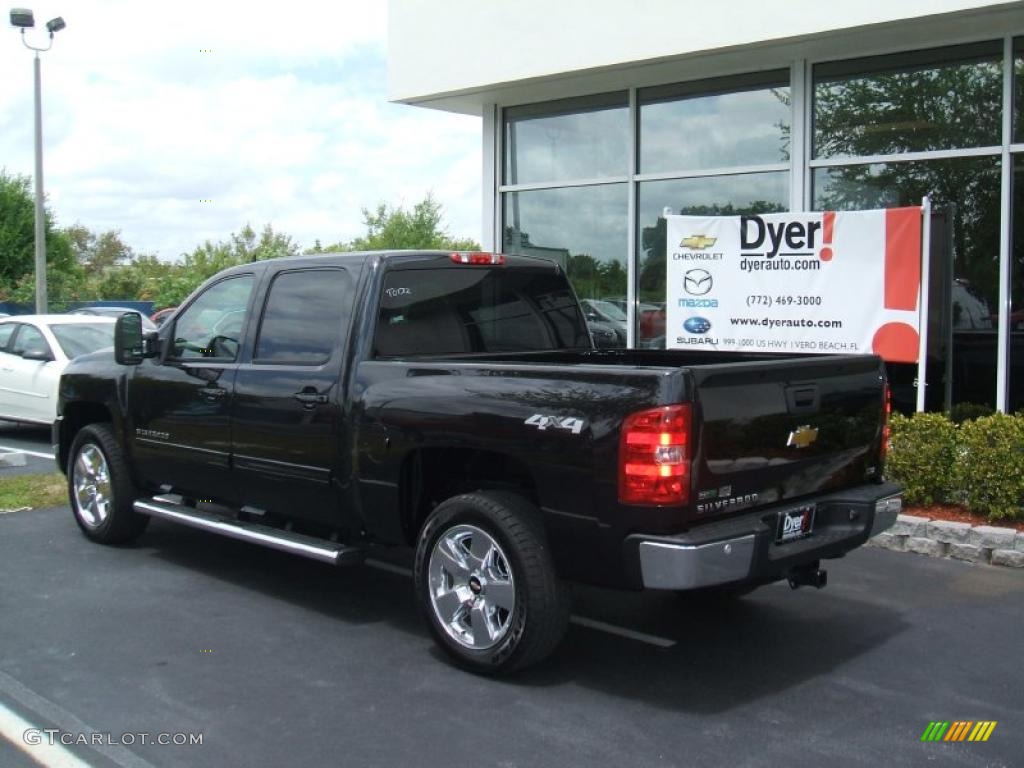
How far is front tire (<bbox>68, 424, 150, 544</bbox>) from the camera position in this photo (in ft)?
23.7

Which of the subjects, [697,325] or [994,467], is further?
[697,325]

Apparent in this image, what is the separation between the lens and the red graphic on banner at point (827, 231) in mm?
9148

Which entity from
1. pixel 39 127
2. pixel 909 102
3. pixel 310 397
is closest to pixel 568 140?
pixel 909 102

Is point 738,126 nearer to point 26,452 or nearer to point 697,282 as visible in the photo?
point 697,282

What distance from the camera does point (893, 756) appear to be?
13.4 ft

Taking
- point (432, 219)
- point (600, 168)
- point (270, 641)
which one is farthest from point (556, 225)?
point (432, 219)

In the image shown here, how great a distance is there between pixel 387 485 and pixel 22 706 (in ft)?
6.20

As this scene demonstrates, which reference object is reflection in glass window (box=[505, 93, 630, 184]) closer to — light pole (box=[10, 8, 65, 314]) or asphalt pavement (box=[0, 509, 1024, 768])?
asphalt pavement (box=[0, 509, 1024, 768])

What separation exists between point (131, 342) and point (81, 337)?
20.6ft

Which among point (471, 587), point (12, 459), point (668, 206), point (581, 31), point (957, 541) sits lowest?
point (957, 541)

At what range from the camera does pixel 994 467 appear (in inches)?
284

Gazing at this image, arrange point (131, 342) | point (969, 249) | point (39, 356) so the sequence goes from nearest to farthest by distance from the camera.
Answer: point (131, 342)
point (969, 249)
point (39, 356)

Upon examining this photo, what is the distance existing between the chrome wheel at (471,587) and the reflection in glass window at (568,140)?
26.0ft

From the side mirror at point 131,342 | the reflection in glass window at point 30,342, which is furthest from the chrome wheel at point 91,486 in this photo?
the reflection in glass window at point 30,342
